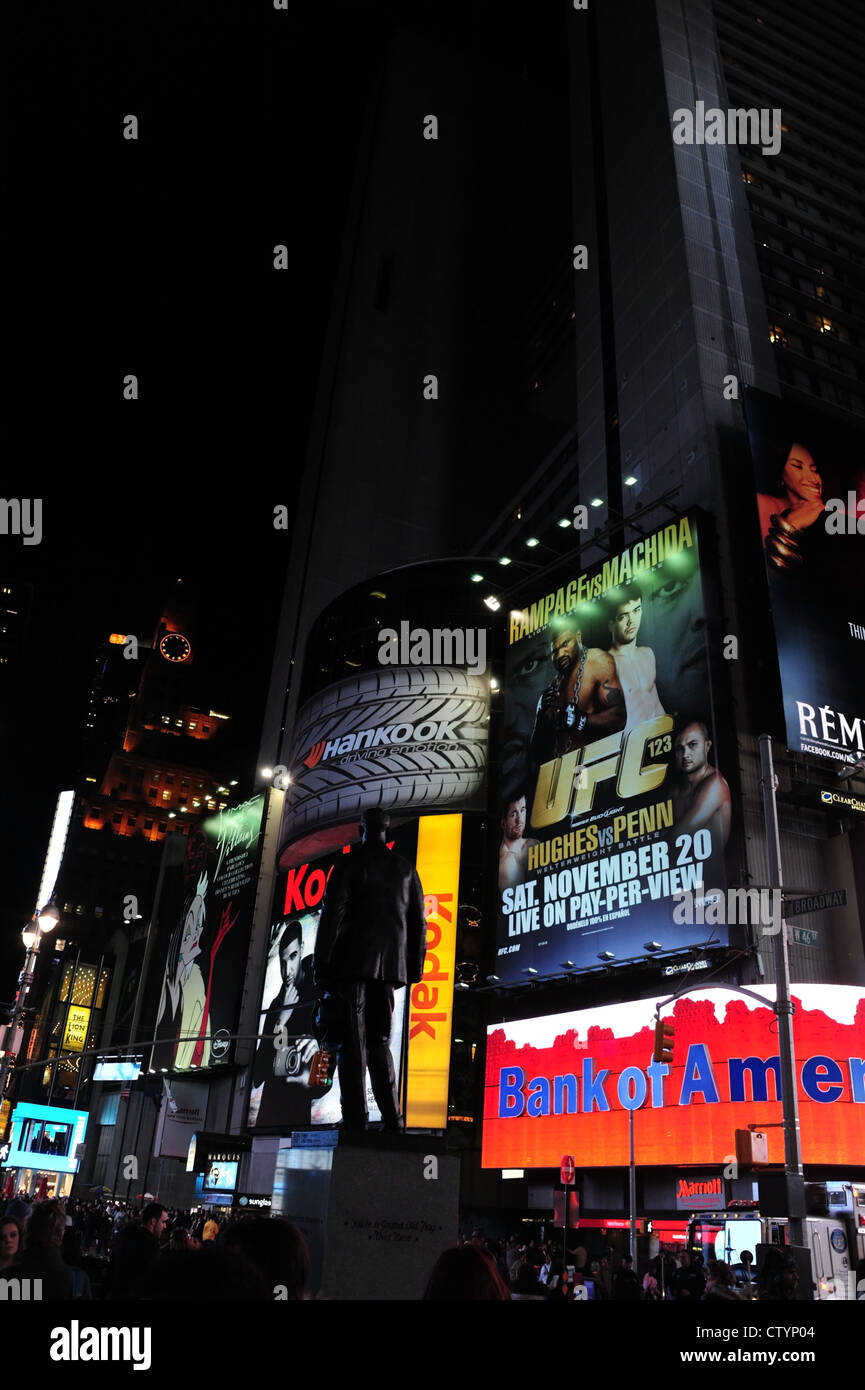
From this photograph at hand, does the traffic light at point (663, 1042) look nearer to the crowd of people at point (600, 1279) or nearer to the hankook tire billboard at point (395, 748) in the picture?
the crowd of people at point (600, 1279)

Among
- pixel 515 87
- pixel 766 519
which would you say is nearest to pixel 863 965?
pixel 766 519

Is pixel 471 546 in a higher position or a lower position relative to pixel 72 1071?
higher

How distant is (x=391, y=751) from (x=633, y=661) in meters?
14.2

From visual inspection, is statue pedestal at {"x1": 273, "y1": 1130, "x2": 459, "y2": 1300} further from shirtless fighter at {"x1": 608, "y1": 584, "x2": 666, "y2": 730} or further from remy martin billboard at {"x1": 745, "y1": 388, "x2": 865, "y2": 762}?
shirtless fighter at {"x1": 608, "y1": 584, "x2": 666, "y2": 730}

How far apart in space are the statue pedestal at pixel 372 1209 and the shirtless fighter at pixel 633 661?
22.2 meters

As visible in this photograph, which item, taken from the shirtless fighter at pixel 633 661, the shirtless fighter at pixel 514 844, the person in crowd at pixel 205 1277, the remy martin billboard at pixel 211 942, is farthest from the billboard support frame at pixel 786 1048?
the remy martin billboard at pixel 211 942

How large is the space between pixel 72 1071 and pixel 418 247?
85950 mm

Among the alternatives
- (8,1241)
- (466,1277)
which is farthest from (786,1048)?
(466,1277)

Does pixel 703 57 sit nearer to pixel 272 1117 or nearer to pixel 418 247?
pixel 418 247

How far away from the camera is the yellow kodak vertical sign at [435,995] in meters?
35.8

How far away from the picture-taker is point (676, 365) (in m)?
38.0

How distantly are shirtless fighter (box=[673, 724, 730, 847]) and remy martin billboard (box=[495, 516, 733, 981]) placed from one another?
0.04 meters
